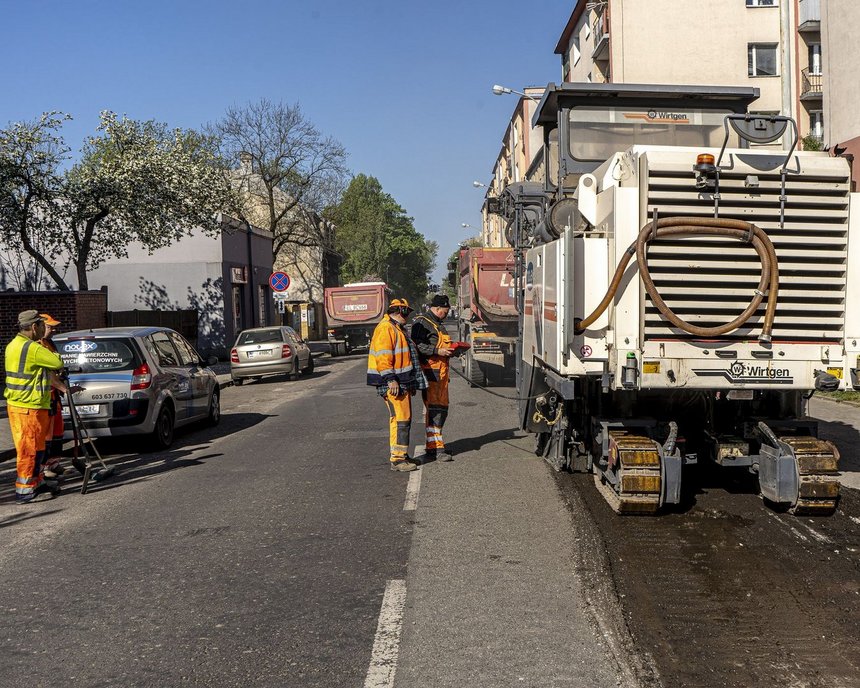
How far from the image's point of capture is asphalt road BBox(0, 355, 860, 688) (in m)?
4.02

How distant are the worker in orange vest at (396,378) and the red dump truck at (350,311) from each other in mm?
23557

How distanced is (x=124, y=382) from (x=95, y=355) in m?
0.58

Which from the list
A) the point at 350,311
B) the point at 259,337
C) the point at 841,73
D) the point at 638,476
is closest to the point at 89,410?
the point at 638,476

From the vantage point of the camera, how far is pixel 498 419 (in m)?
12.8

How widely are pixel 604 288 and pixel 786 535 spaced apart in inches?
86.7

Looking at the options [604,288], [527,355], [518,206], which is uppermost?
[518,206]

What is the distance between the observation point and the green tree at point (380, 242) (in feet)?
252

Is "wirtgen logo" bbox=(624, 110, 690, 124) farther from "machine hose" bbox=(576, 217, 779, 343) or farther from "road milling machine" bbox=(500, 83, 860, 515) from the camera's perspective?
"machine hose" bbox=(576, 217, 779, 343)

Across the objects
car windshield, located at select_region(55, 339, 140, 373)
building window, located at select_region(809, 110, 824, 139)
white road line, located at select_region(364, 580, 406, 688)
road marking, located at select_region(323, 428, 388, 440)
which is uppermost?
building window, located at select_region(809, 110, 824, 139)

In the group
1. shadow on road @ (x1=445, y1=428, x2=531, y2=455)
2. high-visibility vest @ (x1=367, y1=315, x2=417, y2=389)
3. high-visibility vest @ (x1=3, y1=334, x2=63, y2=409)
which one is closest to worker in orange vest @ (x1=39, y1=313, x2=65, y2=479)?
high-visibility vest @ (x1=3, y1=334, x2=63, y2=409)

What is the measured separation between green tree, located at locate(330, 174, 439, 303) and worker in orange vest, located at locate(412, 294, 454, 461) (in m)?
62.7

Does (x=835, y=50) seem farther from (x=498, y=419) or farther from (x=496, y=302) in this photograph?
(x=498, y=419)

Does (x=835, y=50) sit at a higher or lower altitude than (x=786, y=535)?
higher

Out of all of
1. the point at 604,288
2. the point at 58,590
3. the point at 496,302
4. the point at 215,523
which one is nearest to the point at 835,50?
the point at 496,302
